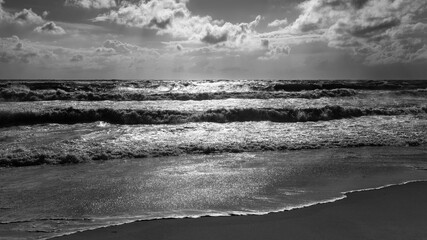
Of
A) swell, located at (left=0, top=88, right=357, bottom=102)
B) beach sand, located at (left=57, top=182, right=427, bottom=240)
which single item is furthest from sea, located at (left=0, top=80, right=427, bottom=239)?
swell, located at (left=0, top=88, right=357, bottom=102)

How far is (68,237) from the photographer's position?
14.6 feet

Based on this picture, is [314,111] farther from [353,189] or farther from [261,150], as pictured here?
[353,189]

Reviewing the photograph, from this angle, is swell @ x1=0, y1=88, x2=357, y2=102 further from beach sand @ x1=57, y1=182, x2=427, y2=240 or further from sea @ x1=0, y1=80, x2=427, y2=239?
beach sand @ x1=57, y1=182, x2=427, y2=240

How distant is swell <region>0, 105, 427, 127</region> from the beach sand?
11490 millimetres

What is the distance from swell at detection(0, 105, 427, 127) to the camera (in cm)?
1652

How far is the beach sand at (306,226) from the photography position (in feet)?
14.6

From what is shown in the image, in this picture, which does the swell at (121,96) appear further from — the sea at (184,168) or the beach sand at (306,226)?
the beach sand at (306,226)

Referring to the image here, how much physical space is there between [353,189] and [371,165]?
2231 millimetres

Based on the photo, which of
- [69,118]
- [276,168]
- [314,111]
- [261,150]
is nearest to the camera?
[276,168]

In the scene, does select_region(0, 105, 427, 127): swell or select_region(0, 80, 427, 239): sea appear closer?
select_region(0, 80, 427, 239): sea

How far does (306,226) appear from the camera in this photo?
4742 millimetres

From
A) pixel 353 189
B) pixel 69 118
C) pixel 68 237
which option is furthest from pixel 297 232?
pixel 69 118

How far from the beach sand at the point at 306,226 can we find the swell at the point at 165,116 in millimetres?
11490

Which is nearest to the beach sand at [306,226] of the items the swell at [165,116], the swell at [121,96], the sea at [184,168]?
the sea at [184,168]
